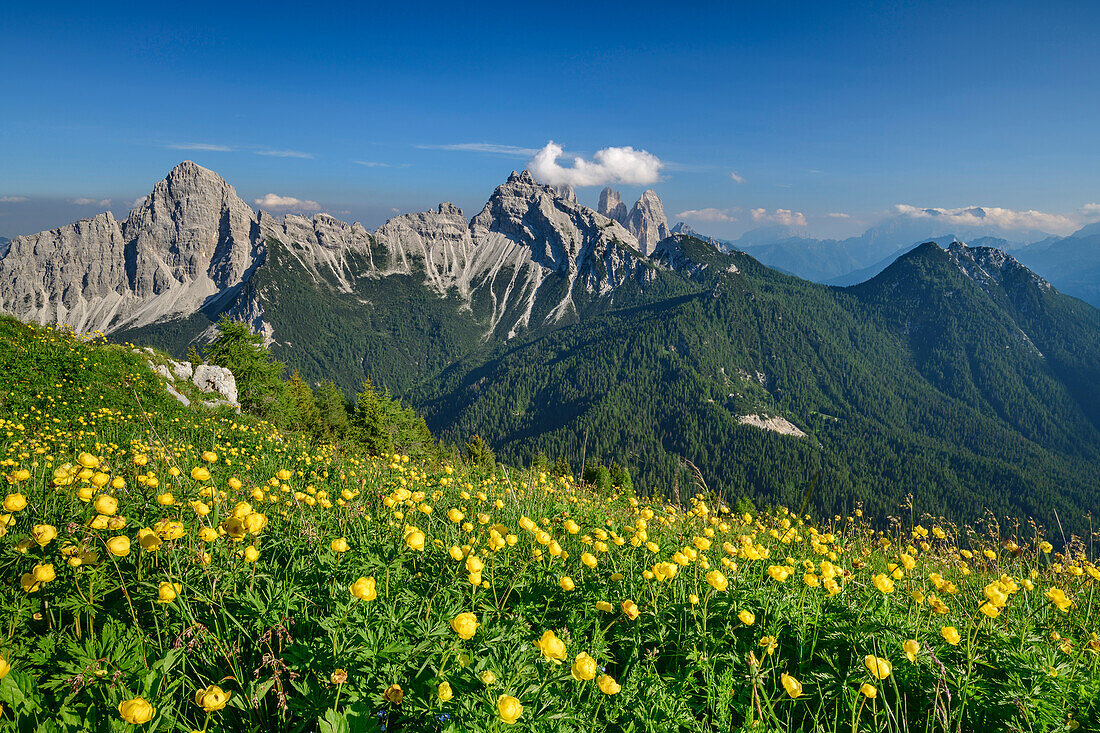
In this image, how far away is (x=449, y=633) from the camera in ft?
10.0

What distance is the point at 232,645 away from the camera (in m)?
2.86

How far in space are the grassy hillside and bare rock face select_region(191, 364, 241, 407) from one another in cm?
2318

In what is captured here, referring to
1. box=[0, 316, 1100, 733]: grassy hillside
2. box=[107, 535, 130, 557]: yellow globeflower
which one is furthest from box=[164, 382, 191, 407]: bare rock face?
box=[107, 535, 130, 557]: yellow globeflower

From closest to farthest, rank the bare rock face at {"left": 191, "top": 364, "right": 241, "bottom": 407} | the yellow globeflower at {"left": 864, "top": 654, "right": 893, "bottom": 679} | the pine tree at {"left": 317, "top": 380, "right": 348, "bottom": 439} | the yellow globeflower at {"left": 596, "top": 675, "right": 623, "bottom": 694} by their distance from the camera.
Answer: the yellow globeflower at {"left": 596, "top": 675, "right": 623, "bottom": 694} < the yellow globeflower at {"left": 864, "top": 654, "right": 893, "bottom": 679} < the bare rock face at {"left": 191, "top": 364, "right": 241, "bottom": 407} < the pine tree at {"left": 317, "top": 380, "right": 348, "bottom": 439}

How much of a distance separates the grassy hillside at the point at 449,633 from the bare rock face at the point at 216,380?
2318 centimetres

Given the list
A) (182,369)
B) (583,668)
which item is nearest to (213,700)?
(583,668)

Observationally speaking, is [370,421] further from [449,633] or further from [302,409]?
[449,633]

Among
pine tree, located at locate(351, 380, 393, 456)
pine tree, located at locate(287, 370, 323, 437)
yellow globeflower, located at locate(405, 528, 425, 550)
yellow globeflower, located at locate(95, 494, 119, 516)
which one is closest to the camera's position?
yellow globeflower, located at locate(95, 494, 119, 516)

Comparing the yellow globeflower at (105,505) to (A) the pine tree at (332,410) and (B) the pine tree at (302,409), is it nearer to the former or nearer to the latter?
(B) the pine tree at (302,409)

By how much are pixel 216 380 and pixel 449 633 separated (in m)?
29.3

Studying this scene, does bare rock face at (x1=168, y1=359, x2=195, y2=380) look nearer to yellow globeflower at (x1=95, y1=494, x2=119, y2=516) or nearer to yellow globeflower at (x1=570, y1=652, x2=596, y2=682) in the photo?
yellow globeflower at (x1=95, y1=494, x2=119, y2=516)

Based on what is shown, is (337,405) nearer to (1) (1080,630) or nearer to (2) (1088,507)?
(1) (1080,630)

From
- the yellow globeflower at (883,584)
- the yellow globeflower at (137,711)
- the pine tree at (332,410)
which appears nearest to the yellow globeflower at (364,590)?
the yellow globeflower at (137,711)

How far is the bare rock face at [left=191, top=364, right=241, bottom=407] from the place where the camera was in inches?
970
